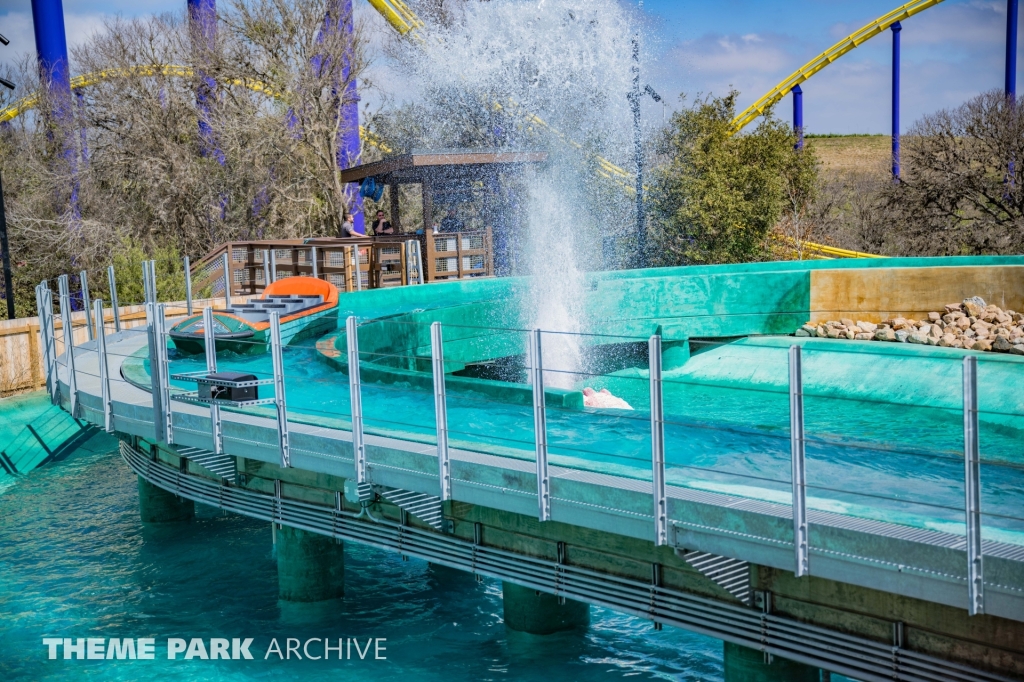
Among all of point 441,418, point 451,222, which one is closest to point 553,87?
point 451,222

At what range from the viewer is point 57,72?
31.3 meters

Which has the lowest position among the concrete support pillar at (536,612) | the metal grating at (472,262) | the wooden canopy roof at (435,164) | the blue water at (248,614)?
the blue water at (248,614)

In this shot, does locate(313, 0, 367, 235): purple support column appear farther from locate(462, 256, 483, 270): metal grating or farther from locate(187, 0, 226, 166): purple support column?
locate(462, 256, 483, 270): metal grating

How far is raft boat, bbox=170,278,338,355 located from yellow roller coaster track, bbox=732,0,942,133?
22.1 meters

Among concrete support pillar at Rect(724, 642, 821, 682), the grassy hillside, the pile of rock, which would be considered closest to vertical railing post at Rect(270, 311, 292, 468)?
concrete support pillar at Rect(724, 642, 821, 682)

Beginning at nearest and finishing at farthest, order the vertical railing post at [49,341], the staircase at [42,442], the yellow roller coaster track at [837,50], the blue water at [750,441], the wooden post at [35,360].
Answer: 1. the blue water at [750,441]
2. the vertical railing post at [49,341]
3. the staircase at [42,442]
4. the wooden post at [35,360]
5. the yellow roller coaster track at [837,50]

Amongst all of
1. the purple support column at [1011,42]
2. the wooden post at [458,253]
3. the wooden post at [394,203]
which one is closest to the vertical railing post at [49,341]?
the wooden post at [458,253]

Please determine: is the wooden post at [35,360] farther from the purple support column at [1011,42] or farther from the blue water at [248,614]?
the purple support column at [1011,42]

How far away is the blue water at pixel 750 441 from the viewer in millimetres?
5297

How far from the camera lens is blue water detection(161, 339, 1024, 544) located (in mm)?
5297

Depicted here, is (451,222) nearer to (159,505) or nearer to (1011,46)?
(1011,46)

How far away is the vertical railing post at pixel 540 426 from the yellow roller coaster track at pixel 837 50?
29800 millimetres

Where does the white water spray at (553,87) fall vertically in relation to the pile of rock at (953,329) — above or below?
above

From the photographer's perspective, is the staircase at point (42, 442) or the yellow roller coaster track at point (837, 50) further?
the yellow roller coaster track at point (837, 50)
